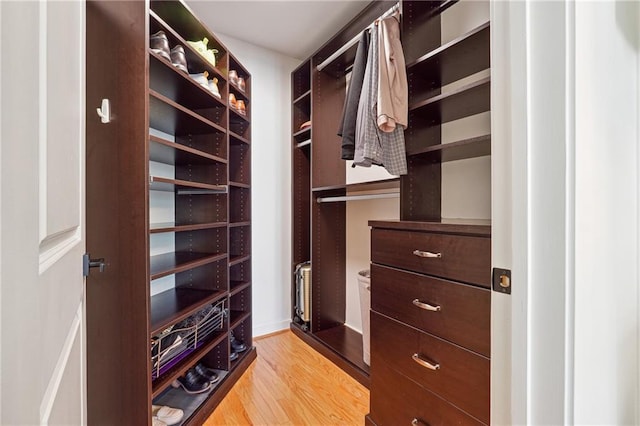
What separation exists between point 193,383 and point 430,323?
4.26 ft

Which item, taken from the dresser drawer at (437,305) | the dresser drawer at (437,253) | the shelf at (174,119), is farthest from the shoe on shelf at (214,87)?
the dresser drawer at (437,305)

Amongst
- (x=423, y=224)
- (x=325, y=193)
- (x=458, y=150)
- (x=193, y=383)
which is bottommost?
(x=193, y=383)

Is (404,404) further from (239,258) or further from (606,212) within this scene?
(239,258)

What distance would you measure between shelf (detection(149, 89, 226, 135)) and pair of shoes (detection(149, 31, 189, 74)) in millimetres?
178

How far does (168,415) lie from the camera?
1.30 meters

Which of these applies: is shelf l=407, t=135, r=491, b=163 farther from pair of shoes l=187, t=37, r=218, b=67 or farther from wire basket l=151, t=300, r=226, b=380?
wire basket l=151, t=300, r=226, b=380

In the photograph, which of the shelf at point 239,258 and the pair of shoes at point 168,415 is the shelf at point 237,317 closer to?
the shelf at point 239,258

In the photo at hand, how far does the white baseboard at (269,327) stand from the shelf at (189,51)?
1865 mm

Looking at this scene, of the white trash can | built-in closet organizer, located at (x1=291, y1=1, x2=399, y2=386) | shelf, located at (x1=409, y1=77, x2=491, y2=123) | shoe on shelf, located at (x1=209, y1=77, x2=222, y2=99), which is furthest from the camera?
built-in closet organizer, located at (x1=291, y1=1, x2=399, y2=386)

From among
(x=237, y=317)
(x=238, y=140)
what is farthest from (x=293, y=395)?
(x=238, y=140)

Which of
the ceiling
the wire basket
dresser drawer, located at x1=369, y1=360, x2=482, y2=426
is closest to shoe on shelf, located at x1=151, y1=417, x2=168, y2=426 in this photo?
the wire basket

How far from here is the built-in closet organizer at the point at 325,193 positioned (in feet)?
6.83

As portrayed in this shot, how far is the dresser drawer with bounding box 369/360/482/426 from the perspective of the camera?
99cm

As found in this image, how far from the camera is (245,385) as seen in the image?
5.47 feet
